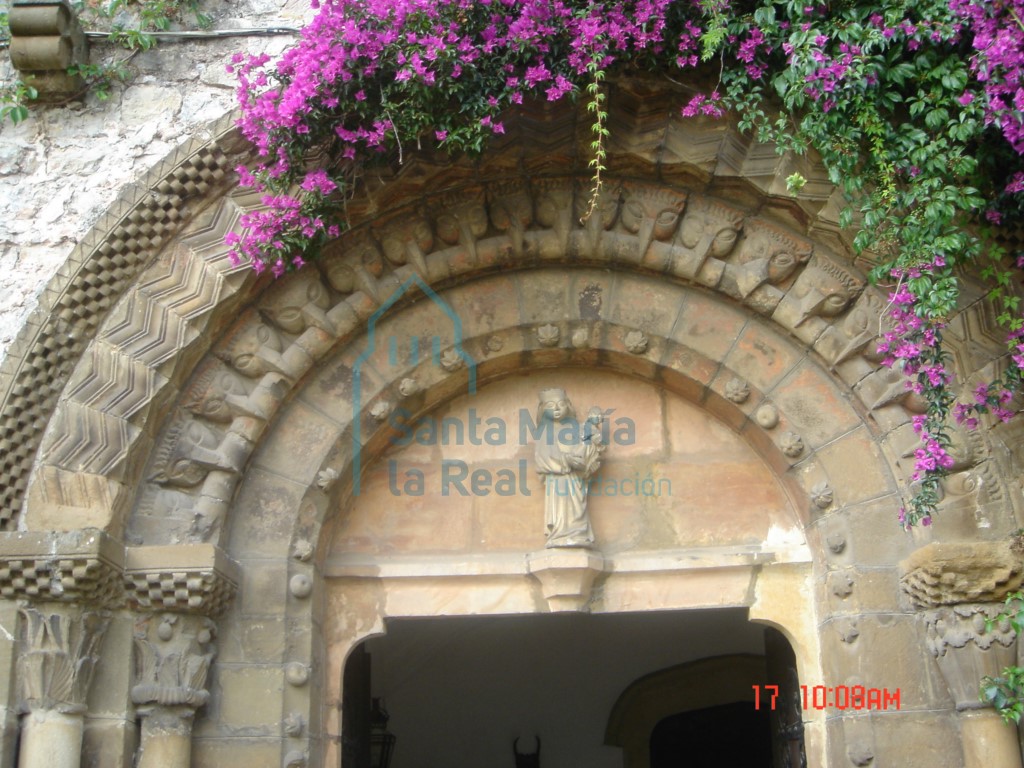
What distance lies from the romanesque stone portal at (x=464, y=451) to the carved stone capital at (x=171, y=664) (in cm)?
1

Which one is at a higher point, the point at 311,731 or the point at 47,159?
the point at 47,159

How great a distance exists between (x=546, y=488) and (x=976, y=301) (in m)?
1.85

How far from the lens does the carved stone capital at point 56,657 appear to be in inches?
163

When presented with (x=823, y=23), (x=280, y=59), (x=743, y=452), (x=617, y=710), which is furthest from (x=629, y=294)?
(x=617, y=710)

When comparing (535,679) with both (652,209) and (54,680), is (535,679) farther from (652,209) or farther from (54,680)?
(54,680)

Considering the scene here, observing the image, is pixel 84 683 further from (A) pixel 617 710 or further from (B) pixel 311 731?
(A) pixel 617 710

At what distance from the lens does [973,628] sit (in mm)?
4219

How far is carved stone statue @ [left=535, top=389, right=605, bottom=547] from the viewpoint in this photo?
4.97 metres

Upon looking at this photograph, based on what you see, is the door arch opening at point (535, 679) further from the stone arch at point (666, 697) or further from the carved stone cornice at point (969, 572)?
the carved stone cornice at point (969, 572)

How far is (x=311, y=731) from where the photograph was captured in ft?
15.2

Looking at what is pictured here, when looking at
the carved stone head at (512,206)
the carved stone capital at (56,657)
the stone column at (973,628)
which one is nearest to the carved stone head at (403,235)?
the carved stone head at (512,206)

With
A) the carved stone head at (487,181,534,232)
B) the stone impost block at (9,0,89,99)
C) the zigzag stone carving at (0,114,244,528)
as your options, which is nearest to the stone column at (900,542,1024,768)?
the carved stone head at (487,181,534,232)

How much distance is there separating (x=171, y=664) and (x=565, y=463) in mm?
1736
